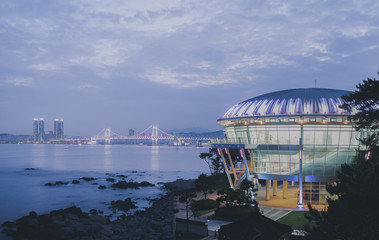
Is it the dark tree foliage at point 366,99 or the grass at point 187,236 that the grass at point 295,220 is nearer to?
the grass at point 187,236

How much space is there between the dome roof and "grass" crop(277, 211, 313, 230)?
32.6 feet

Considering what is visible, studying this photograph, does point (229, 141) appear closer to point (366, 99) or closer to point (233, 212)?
point (233, 212)

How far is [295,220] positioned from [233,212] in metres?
5.46

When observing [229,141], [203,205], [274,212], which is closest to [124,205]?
[229,141]

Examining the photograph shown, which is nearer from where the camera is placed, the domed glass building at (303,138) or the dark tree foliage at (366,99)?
the dark tree foliage at (366,99)

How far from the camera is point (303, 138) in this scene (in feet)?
118

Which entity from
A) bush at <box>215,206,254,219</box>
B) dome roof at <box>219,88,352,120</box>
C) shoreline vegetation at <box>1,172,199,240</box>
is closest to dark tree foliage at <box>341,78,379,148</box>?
dome roof at <box>219,88,352,120</box>

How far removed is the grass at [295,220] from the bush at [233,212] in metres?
3.09

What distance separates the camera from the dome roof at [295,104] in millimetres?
34938

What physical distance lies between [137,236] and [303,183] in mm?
19015

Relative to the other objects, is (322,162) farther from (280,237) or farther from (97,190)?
(97,190)

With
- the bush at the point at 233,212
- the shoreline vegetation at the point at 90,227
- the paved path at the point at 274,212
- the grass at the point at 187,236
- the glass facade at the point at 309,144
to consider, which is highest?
the glass facade at the point at 309,144

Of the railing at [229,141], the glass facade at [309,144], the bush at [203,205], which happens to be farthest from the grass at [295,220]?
the railing at [229,141]

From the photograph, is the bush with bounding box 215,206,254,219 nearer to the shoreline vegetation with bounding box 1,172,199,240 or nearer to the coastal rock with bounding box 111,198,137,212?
the shoreline vegetation with bounding box 1,172,199,240
